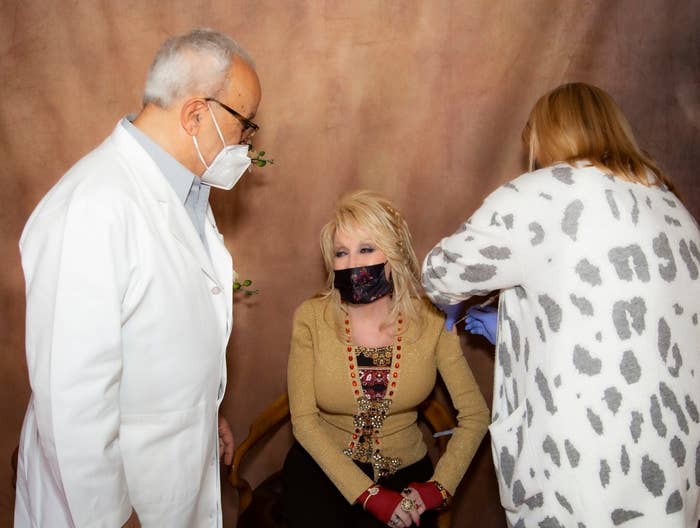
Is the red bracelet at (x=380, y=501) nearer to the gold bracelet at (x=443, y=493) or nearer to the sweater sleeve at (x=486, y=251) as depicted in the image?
the gold bracelet at (x=443, y=493)

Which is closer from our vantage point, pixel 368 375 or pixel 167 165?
pixel 167 165

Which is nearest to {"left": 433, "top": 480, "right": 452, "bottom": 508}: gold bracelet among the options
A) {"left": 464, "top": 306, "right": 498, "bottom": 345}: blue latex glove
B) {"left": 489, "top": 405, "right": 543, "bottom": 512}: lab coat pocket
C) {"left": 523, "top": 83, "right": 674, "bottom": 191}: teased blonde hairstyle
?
{"left": 489, "top": 405, "right": 543, "bottom": 512}: lab coat pocket

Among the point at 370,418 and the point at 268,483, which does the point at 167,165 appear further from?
the point at 268,483

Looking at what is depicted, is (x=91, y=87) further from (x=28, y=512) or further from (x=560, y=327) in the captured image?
(x=560, y=327)

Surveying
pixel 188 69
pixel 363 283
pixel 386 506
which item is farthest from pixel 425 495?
pixel 188 69

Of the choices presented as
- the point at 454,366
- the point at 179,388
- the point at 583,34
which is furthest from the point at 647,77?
the point at 179,388

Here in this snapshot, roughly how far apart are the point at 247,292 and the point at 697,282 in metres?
1.53

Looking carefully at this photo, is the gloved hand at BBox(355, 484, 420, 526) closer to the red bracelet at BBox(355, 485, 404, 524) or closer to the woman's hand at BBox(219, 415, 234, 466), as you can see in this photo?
the red bracelet at BBox(355, 485, 404, 524)

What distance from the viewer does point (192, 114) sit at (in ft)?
4.97

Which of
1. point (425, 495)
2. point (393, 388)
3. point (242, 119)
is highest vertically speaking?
point (242, 119)

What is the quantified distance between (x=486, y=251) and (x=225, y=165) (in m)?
0.69

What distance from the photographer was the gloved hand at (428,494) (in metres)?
1.91

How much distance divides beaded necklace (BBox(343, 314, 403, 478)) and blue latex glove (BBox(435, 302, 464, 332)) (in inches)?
6.7

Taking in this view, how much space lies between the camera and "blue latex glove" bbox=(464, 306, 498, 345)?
1965mm
